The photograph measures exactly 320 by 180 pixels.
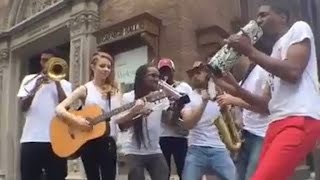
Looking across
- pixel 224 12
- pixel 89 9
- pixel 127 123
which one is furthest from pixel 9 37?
pixel 127 123

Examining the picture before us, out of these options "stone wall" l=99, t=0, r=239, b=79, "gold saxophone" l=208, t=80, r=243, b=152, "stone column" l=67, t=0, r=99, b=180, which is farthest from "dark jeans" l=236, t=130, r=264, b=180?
"stone column" l=67, t=0, r=99, b=180

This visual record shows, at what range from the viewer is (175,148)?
6.11m

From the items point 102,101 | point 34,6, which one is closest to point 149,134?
point 102,101

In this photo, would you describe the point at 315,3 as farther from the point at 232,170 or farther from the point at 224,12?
the point at 224,12

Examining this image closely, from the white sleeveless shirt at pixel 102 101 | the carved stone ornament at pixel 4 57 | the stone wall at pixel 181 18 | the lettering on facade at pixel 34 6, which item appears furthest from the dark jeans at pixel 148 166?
the carved stone ornament at pixel 4 57

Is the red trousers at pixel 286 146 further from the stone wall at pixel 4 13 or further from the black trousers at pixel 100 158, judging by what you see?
the stone wall at pixel 4 13

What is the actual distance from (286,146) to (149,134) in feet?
7.74

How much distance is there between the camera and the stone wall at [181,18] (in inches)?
378

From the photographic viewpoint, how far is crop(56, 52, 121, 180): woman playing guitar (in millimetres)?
5285

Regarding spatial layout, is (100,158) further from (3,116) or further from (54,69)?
(3,116)

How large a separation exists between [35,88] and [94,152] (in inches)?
41.3

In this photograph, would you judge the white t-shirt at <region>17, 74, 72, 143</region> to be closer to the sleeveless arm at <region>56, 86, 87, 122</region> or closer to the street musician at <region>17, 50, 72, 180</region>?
the street musician at <region>17, 50, 72, 180</region>

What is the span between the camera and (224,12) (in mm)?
10539

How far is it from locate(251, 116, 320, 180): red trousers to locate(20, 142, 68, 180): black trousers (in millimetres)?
2909
